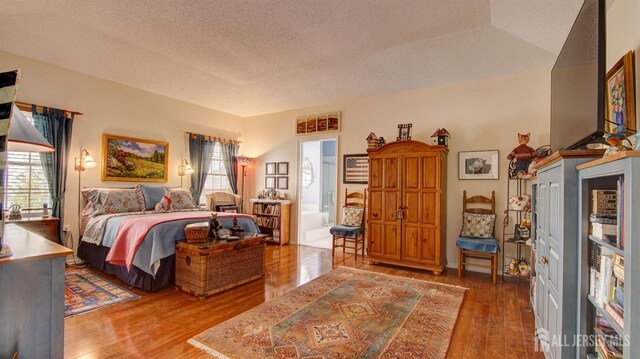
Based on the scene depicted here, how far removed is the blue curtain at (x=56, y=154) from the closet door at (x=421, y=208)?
15.8 feet

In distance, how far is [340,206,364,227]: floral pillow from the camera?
197 inches

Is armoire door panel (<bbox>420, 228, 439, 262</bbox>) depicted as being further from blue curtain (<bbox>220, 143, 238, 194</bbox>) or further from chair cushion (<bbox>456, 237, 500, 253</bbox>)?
blue curtain (<bbox>220, 143, 238, 194</bbox>)

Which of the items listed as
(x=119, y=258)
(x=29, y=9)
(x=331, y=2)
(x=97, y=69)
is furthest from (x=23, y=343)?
(x=97, y=69)

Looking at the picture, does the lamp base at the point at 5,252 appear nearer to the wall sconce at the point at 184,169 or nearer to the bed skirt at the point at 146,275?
the bed skirt at the point at 146,275

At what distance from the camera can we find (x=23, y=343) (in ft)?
4.57

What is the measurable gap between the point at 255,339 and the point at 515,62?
4300mm

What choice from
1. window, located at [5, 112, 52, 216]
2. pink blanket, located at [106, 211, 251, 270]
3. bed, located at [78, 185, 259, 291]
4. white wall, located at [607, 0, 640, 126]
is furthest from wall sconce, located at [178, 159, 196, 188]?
white wall, located at [607, 0, 640, 126]

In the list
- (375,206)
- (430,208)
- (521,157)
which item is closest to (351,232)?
(375,206)

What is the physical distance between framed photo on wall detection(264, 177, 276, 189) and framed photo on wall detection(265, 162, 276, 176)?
0.11 meters

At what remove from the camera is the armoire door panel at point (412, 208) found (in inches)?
166

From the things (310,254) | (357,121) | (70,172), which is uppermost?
(357,121)

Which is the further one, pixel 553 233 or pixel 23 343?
pixel 553 233

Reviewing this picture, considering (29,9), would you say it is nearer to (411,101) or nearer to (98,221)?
(98,221)

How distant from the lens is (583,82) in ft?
5.67
